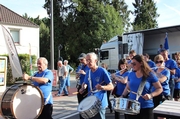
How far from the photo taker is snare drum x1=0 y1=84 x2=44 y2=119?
4.17 meters

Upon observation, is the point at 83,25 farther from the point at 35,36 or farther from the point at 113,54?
the point at 113,54

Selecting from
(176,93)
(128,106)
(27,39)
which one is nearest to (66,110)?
(176,93)

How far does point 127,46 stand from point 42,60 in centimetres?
1196

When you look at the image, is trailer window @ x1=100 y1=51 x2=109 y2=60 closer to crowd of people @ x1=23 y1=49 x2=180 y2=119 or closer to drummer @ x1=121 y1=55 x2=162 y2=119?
crowd of people @ x1=23 y1=49 x2=180 y2=119

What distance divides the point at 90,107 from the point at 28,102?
125 cm

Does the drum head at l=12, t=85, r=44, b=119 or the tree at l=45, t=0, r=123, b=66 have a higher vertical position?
the tree at l=45, t=0, r=123, b=66

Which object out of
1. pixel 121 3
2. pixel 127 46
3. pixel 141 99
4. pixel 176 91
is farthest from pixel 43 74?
pixel 121 3

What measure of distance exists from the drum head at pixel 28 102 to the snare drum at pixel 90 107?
0.85 m

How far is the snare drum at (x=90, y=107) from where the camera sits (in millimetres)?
3867

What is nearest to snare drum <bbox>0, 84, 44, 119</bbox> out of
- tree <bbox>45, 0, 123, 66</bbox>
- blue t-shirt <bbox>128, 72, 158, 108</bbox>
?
blue t-shirt <bbox>128, 72, 158, 108</bbox>

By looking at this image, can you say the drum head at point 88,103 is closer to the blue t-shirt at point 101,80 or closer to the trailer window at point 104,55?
the blue t-shirt at point 101,80

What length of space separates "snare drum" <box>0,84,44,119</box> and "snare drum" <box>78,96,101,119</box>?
0.86 m

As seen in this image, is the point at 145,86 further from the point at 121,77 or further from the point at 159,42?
the point at 159,42

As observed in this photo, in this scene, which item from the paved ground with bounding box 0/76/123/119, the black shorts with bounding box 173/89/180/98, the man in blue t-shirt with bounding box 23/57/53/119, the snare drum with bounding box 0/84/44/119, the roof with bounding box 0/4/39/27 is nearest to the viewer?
the snare drum with bounding box 0/84/44/119
